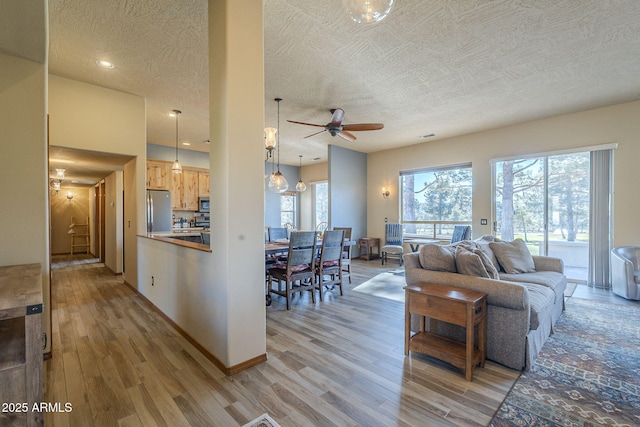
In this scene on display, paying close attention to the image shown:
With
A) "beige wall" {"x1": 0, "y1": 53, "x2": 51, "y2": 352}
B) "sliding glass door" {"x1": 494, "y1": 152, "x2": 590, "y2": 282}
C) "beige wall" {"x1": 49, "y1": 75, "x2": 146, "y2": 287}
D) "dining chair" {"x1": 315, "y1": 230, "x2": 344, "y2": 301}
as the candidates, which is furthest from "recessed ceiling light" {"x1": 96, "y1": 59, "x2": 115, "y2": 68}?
"sliding glass door" {"x1": 494, "y1": 152, "x2": 590, "y2": 282}

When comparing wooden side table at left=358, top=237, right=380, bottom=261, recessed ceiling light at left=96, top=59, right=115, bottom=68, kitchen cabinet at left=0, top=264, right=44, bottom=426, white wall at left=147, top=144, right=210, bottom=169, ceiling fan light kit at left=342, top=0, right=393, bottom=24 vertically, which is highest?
recessed ceiling light at left=96, top=59, right=115, bottom=68

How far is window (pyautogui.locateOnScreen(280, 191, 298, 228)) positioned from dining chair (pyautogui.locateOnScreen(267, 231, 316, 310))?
581 cm

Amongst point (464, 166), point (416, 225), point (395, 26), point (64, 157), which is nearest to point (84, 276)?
point (64, 157)

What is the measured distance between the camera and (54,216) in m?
8.88

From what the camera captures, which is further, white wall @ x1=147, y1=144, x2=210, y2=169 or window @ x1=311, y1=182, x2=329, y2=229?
window @ x1=311, y1=182, x2=329, y2=229

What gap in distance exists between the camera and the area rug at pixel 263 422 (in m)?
1.60

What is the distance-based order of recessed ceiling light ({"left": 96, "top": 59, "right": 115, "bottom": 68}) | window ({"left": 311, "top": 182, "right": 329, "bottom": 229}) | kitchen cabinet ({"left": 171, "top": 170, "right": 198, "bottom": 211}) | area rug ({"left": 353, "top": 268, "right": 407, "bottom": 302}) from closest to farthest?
recessed ceiling light ({"left": 96, "top": 59, "right": 115, "bottom": 68}), area rug ({"left": 353, "top": 268, "right": 407, "bottom": 302}), kitchen cabinet ({"left": 171, "top": 170, "right": 198, "bottom": 211}), window ({"left": 311, "top": 182, "right": 329, "bottom": 229})

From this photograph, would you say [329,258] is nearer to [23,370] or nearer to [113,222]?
[23,370]

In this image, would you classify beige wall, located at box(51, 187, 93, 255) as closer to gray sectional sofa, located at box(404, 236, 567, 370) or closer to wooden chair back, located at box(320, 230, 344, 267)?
wooden chair back, located at box(320, 230, 344, 267)

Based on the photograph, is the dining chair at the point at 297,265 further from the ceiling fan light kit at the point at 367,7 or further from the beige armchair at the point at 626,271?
the beige armchair at the point at 626,271

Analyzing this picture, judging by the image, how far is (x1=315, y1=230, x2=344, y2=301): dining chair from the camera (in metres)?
4.10

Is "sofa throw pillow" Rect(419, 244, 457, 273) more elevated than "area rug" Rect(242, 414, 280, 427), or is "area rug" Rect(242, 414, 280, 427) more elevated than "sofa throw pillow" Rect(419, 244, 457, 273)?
"sofa throw pillow" Rect(419, 244, 457, 273)

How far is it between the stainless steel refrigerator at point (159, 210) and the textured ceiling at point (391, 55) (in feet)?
6.16

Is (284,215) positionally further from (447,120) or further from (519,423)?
(519,423)
